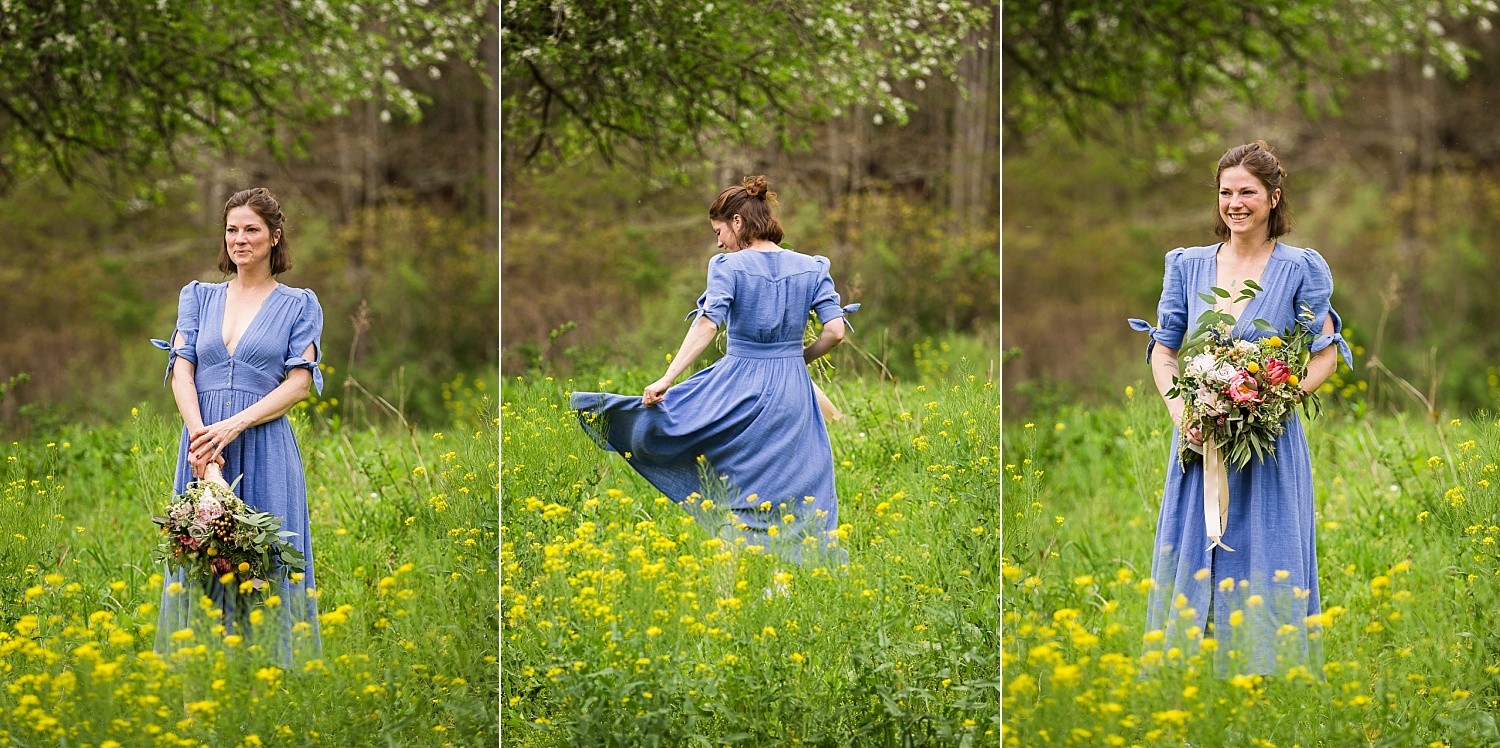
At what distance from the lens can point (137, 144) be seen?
6312mm

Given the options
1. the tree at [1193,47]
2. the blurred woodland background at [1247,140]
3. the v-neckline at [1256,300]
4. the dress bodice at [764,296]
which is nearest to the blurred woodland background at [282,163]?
the dress bodice at [764,296]

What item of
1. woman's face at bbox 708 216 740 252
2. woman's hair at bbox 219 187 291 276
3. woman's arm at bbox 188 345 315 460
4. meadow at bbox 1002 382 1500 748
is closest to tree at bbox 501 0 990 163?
woman's face at bbox 708 216 740 252

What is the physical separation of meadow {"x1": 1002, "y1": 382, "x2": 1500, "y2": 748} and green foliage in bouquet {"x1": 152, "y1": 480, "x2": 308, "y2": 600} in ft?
8.22

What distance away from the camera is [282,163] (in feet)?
20.6

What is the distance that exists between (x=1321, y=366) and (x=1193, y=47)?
11.6ft

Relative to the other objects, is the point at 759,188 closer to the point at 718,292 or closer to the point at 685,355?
the point at 718,292

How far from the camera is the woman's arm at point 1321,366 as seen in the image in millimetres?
4199

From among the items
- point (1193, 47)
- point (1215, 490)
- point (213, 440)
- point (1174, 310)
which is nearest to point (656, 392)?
point (213, 440)

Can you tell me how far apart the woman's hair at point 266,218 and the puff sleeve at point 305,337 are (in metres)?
0.13

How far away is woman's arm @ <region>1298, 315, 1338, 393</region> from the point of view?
420 centimetres

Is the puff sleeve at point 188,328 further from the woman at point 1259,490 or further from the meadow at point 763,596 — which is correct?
the woman at point 1259,490

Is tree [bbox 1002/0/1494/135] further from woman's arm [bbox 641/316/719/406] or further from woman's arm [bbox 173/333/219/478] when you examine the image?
woman's arm [bbox 173/333/219/478]

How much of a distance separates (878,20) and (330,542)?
9.38 ft

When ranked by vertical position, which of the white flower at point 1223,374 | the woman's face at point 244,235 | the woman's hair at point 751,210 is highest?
the woman's hair at point 751,210
